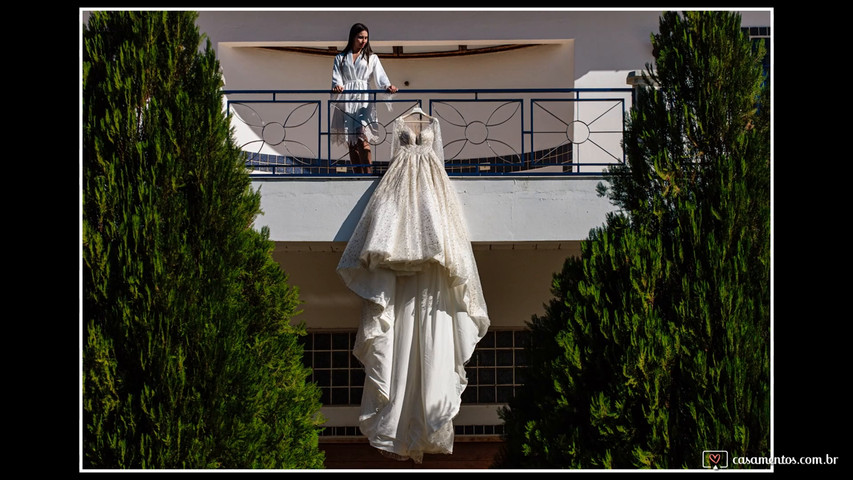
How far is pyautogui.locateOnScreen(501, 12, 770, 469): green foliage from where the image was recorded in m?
6.93

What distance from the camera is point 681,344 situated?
706 cm

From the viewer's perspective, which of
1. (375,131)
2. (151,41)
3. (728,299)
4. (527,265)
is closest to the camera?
(728,299)

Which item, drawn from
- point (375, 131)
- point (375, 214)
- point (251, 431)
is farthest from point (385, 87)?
point (251, 431)

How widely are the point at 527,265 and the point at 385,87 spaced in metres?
2.64

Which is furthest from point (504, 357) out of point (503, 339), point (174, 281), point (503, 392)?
point (174, 281)

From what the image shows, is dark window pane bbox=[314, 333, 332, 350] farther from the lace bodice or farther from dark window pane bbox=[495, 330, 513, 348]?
the lace bodice

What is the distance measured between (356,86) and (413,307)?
265 cm

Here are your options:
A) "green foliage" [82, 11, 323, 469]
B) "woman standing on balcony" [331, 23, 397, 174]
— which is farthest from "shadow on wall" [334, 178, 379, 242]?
"woman standing on balcony" [331, 23, 397, 174]

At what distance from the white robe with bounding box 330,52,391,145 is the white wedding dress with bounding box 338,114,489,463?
1.38 meters

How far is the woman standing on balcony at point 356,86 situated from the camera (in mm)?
9258

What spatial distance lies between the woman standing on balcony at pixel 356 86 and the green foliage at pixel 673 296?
2.71 m

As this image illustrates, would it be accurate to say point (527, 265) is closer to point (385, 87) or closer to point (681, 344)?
point (385, 87)

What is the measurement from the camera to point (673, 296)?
718cm

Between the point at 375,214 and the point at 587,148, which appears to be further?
the point at 587,148
